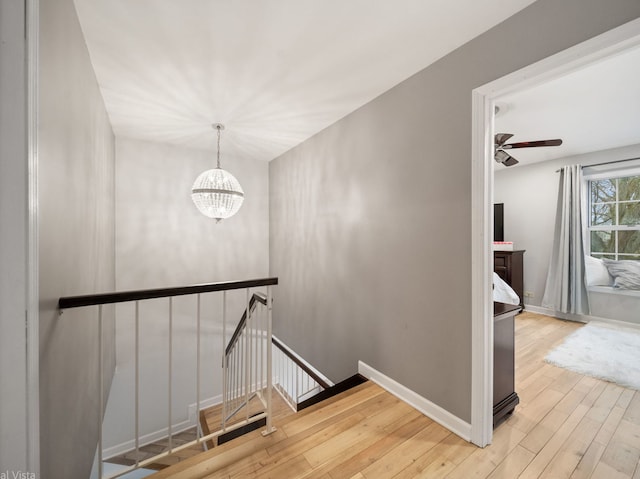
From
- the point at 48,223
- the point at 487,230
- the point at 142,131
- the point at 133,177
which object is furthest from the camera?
the point at 133,177

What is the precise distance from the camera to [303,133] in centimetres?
302

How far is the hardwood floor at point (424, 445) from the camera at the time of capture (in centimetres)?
135

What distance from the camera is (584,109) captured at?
2500mm

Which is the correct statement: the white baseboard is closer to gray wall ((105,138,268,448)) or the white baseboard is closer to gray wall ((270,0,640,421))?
gray wall ((270,0,640,421))

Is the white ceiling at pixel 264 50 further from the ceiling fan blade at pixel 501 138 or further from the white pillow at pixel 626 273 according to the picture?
the white pillow at pixel 626 273

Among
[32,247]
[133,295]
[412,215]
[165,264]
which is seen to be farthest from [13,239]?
[165,264]

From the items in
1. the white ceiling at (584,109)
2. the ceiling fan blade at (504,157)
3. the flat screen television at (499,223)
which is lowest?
the flat screen television at (499,223)

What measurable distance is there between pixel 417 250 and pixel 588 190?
4.15m

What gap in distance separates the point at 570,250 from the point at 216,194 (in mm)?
4964

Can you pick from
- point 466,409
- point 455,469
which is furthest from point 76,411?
point 466,409

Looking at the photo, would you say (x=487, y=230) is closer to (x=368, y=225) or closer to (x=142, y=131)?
(x=368, y=225)

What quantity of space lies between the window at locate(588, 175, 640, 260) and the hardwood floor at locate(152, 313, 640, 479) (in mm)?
2757

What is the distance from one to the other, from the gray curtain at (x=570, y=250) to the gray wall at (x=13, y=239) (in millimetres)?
5493

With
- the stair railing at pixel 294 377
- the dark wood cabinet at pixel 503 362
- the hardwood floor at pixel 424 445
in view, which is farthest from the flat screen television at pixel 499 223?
the stair railing at pixel 294 377
